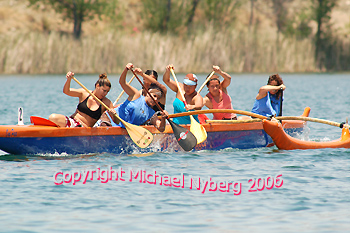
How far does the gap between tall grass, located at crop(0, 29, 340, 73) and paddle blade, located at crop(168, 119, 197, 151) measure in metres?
20.2

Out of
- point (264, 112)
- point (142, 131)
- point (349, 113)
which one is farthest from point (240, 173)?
point (349, 113)

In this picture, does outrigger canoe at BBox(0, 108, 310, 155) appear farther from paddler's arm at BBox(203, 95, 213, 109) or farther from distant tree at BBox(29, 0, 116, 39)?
distant tree at BBox(29, 0, 116, 39)

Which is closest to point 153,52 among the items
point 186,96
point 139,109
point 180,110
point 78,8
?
point 78,8

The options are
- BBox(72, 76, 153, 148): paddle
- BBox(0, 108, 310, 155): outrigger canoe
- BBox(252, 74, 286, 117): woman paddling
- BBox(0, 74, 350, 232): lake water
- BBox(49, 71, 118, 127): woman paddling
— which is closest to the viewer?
BBox(0, 74, 350, 232): lake water

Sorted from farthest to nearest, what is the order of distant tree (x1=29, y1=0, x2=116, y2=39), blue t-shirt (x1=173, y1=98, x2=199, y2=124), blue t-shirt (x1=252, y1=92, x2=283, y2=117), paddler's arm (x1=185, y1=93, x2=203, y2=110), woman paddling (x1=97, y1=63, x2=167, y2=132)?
distant tree (x1=29, y1=0, x2=116, y2=39), blue t-shirt (x1=252, y1=92, x2=283, y2=117), blue t-shirt (x1=173, y1=98, x2=199, y2=124), paddler's arm (x1=185, y1=93, x2=203, y2=110), woman paddling (x1=97, y1=63, x2=167, y2=132)

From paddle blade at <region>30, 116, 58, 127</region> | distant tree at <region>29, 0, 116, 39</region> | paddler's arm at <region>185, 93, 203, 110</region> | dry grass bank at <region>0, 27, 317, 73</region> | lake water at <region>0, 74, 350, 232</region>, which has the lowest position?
lake water at <region>0, 74, 350, 232</region>

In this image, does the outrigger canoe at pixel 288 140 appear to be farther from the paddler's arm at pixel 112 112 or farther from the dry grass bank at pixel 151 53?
the dry grass bank at pixel 151 53

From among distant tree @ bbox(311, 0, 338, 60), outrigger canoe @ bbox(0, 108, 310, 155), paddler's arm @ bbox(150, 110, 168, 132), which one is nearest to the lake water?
outrigger canoe @ bbox(0, 108, 310, 155)

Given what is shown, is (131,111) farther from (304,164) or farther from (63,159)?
(304,164)

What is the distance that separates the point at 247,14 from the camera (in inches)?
2515

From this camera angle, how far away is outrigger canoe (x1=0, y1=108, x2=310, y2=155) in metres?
9.01

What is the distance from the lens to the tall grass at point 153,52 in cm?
2937

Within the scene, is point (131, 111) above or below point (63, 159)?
above

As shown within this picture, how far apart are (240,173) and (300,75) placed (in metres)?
31.7
